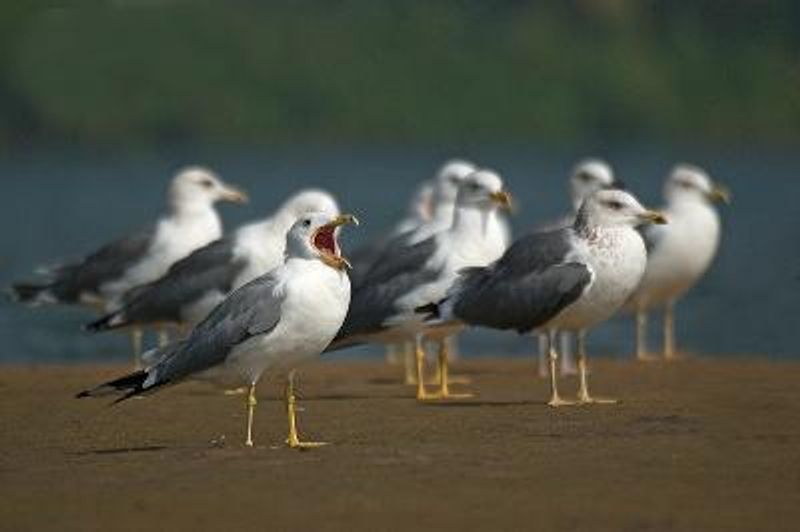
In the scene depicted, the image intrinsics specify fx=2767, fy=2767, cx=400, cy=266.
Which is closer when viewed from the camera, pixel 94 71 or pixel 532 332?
pixel 532 332

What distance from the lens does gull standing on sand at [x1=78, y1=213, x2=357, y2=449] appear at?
11766mm

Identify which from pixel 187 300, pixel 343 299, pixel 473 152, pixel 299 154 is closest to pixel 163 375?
pixel 343 299

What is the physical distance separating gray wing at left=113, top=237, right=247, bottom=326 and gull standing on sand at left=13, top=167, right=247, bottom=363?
74 cm

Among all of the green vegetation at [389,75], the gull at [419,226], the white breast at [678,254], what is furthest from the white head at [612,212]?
the green vegetation at [389,75]

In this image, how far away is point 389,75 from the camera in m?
83.8

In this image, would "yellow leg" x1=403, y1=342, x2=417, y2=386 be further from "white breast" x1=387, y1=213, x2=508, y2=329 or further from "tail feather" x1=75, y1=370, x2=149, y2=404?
"tail feather" x1=75, y1=370, x2=149, y2=404

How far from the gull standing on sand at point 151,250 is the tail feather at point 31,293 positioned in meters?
0.17

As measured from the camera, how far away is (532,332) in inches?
546

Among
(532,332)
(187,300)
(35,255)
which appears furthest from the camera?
(35,255)

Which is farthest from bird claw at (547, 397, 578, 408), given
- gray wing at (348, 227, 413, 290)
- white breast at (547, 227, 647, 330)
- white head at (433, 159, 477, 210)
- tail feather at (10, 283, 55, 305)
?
tail feather at (10, 283, 55, 305)

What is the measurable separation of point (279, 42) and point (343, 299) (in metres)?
76.3

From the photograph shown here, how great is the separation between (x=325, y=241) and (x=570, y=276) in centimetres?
181

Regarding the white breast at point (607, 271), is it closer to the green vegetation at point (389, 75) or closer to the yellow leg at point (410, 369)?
the yellow leg at point (410, 369)

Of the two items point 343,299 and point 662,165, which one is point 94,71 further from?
point 343,299
